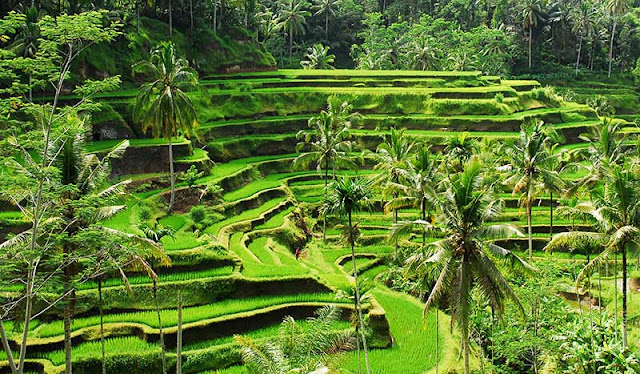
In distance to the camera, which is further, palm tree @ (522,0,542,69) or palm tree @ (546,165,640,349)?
palm tree @ (522,0,542,69)

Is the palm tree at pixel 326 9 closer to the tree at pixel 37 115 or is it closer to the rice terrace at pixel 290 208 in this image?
the rice terrace at pixel 290 208

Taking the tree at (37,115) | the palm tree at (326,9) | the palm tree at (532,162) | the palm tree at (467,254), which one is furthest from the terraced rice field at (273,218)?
the palm tree at (326,9)

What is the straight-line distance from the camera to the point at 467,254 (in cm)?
1717

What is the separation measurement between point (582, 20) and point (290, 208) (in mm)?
66330

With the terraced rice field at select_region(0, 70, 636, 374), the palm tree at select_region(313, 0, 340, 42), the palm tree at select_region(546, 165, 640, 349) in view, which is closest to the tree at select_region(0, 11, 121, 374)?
the terraced rice field at select_region(0, 70, 636, 374)

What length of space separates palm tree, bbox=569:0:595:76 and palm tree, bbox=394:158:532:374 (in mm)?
77934

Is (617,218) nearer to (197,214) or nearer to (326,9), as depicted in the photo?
(197,214)

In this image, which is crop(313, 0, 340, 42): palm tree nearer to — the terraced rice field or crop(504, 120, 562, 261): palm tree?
the terraced rice field

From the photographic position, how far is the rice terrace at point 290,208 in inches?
631

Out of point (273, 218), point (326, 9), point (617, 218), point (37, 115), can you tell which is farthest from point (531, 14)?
point (37, 115)

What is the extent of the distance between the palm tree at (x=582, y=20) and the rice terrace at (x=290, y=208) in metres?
9.85

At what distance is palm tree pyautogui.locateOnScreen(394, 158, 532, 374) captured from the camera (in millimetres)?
16828

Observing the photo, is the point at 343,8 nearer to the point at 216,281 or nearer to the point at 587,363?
the point at 216,281

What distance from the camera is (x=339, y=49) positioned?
95250 mm
